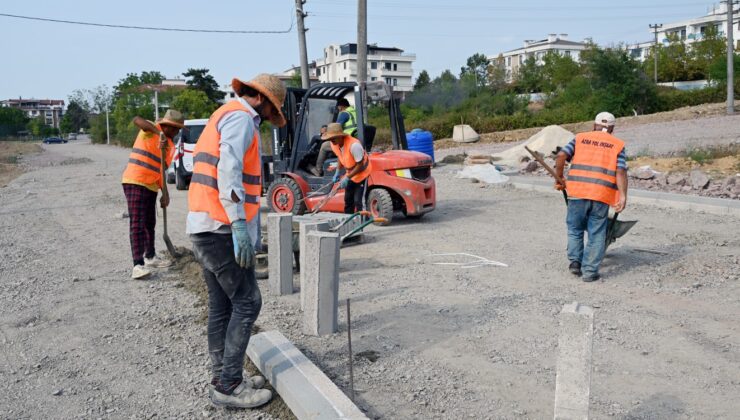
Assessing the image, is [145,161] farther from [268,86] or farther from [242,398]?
[242,398]

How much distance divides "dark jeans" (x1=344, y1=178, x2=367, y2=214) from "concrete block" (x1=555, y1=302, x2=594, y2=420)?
615 cm

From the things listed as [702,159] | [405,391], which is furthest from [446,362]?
[702,159]

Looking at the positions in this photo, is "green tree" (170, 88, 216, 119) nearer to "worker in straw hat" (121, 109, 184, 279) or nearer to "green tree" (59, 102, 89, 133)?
"worker in straw hat" (121, 109, 184, 279)

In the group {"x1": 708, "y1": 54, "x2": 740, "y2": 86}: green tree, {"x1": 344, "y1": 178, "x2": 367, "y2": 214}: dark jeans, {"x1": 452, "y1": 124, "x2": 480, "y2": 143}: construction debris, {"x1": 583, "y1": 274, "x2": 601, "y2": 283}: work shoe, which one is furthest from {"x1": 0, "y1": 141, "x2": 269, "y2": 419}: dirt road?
{"x1": 708, "y1": 54, "x2": 740, "y2": 86}: green tree

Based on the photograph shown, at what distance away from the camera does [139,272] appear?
23.2ft

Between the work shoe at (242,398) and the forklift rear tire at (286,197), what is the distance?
6.36 m

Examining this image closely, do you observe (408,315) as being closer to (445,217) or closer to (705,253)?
(705,253)

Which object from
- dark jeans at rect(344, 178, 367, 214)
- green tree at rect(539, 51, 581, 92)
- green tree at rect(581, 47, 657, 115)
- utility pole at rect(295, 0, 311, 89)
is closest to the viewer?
dark jeans at rect(344, 178, 367, 214)

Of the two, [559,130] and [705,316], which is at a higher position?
[559,130]

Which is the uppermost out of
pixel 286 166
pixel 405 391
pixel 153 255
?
pixel 286 166

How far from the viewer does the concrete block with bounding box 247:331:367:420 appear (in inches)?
140

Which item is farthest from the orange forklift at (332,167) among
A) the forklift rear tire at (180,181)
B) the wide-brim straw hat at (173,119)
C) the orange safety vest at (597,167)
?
the forklift rear tire at (180,181)

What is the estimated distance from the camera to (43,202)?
15055 mm

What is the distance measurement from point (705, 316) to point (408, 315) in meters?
2.56
